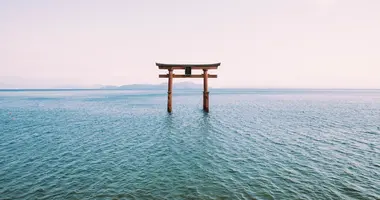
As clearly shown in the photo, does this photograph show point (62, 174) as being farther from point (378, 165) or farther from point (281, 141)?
point (378, 165)

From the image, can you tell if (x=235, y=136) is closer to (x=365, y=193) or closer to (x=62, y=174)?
(x=365, y=193)

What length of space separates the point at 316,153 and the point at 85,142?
16.7m

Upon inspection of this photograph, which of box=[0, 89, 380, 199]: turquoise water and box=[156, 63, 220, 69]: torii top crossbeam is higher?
box=[156, 63, 220, 69]: torii top crossbeam

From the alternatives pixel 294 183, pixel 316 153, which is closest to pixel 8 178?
pixel 294 183

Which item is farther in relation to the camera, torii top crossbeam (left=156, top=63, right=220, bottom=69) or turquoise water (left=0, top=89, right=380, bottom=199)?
torii top crossbeam (left=156, top=63, right=220, bottom=69)

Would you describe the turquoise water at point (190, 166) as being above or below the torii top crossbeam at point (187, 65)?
below

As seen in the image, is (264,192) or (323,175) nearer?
(264,192)

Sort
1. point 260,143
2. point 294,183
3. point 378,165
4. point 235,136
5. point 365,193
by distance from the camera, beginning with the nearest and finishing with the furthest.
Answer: point 365,193, point 294,183, point 378,165, point 260,143, point 235,136

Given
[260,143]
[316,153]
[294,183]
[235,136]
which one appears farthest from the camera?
[235,136]

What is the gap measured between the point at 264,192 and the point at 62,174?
9425 millimetres

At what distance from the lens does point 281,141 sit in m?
16.3

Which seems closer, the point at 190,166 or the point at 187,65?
the point at 190,166

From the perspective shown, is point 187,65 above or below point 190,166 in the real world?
above

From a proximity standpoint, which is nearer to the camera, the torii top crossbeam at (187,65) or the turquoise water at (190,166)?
the turquoise water at (190,166)
